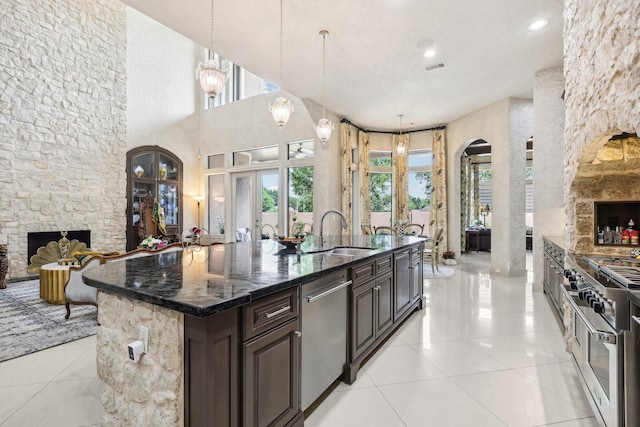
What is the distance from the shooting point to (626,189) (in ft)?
8.69

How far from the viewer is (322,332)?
6.53 ft

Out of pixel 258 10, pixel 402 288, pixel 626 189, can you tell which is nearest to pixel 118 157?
pixel 258 10

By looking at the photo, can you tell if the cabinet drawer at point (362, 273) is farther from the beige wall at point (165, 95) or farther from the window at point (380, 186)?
the beige wall at point (165, 95)

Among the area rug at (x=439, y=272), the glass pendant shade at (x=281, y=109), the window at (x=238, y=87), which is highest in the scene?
the window at (x=238, y=87)

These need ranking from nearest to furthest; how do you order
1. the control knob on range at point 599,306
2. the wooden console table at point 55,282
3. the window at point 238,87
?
the control knob on range at point 599,306, the wooden console table at point 55,282, the window at point 238,87

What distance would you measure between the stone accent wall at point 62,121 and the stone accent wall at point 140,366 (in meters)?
6.04

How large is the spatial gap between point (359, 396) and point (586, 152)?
2352 millimetres

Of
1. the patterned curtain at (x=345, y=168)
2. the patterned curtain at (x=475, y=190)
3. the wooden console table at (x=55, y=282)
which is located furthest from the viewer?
the patterned curtain at (x=475, y=190)

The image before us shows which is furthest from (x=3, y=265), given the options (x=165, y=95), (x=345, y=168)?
(x=345, y=168)

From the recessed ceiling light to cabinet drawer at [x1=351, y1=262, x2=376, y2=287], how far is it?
139 inches

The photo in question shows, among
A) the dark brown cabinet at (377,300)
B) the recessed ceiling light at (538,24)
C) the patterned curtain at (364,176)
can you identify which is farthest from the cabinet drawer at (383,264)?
the patterned curtain at (364,176)

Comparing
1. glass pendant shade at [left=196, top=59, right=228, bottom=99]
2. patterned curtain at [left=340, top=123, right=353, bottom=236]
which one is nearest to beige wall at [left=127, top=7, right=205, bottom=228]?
patterned curtain at [left=340, top=123, right=353, bottom=236]

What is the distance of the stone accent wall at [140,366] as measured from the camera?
1.31m

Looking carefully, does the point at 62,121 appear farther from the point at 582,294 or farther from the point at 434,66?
the point at 582,294
